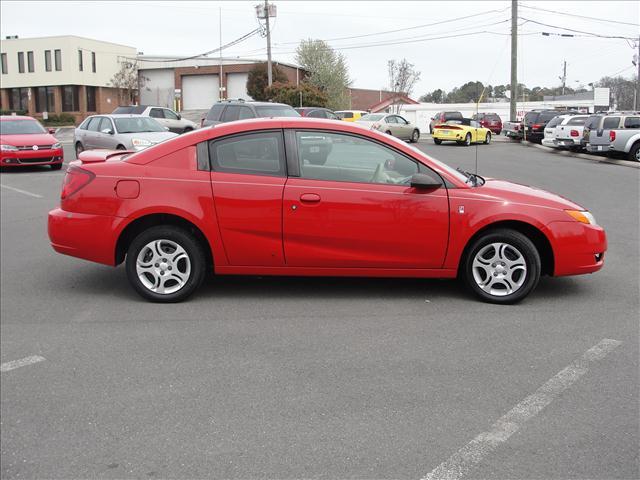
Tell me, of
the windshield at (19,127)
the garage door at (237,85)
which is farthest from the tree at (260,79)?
the windshield at (19,127)

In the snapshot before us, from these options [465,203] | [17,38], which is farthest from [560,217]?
[17,38]

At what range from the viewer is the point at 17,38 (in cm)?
6969

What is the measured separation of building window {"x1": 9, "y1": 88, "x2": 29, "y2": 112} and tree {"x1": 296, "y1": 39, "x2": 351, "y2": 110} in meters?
28.7

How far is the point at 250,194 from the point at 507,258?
7.78ft

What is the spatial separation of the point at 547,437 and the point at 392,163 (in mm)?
3081

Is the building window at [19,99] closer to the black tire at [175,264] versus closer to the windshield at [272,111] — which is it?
the windshield at [272,111]

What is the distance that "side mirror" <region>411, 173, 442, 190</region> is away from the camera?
591 centimetres

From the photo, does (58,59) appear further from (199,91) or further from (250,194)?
(250,194)

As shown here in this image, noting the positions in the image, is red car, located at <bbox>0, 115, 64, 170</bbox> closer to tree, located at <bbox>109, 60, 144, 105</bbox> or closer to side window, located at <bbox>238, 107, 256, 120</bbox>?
side window, located at <bbox>238, 107, 256, 120</bbox>

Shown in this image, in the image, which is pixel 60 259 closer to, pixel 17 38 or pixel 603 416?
pixel 603 416

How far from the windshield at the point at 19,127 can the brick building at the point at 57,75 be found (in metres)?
49.6

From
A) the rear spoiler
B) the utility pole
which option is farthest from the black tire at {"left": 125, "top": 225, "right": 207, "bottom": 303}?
the utility pole

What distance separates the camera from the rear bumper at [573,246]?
240 inches

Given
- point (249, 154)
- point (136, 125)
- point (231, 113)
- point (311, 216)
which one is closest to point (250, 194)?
point (249, 154)
